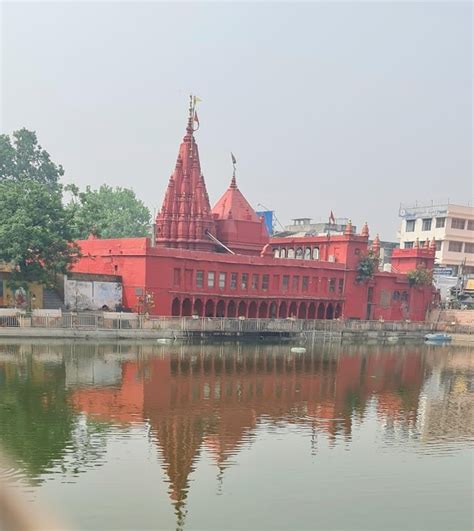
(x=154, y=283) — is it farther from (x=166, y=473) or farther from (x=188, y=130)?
(x=166, y=473)

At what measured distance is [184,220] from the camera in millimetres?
62031

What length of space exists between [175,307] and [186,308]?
1426mm

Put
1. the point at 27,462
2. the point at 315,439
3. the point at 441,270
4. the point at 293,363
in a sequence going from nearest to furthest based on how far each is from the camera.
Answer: the point at 27,462 < the point at 315,439 < the point at 293,363 < the point at 441,270

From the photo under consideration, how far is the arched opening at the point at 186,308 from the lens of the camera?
183 ft

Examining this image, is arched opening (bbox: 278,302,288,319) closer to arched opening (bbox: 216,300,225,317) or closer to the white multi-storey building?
arched opening (bbox: 216,300,225,317)

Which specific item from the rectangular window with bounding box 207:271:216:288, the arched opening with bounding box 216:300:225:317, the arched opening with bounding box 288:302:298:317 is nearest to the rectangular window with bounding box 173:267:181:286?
the rectangular window with bounding box 207:271:216:288

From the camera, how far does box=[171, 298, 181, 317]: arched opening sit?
54.6 metres

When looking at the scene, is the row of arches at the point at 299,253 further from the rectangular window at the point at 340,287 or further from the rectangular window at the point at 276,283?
the rectangular window at the point at 276,283

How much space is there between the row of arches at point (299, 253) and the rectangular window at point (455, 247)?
2899 cm

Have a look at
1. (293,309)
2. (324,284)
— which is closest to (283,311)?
(293,309)

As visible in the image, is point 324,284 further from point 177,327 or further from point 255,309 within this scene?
point 177,327

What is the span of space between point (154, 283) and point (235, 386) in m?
21.8

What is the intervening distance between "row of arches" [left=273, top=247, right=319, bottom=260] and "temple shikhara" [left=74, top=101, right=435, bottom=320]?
0.41ft

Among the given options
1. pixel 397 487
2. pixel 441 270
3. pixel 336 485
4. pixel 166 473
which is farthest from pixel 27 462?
pixel 441 270
